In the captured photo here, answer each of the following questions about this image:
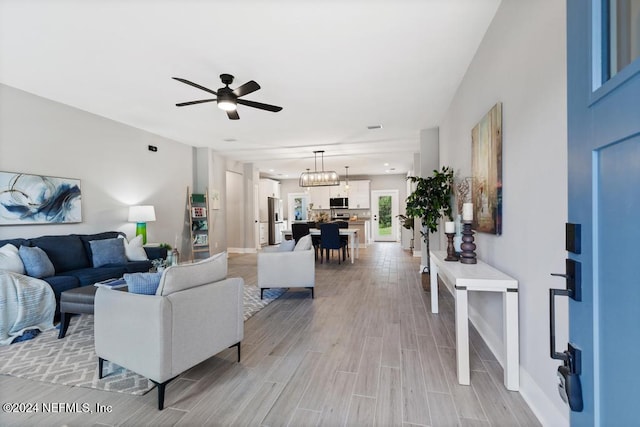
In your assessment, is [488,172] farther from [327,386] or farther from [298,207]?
[298,207]

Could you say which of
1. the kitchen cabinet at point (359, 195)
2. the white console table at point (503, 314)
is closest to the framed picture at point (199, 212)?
the kitchen cabinet at point (359, 195)

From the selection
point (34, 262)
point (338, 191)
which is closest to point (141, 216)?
point (34, 262)

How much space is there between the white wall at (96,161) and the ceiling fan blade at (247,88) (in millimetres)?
3034

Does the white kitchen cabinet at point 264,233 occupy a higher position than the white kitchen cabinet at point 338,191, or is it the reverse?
the white kitchen cabinet at point 338,191

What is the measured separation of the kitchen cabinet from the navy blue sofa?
7934mm

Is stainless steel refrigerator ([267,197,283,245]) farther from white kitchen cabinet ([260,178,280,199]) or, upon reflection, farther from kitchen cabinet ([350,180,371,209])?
Answer: kitchen cabinet ([350,180,371,209])

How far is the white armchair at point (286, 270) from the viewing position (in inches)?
164

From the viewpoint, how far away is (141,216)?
16.9ft

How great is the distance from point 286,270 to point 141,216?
9.78 ft

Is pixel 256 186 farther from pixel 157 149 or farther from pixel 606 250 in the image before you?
pixel 606 250

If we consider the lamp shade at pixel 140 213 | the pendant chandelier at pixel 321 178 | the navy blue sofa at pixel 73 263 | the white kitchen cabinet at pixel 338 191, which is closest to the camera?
the navy blue sofa at pixel 73 263

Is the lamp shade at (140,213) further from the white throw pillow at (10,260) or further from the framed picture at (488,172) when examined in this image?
the framed picture at (488,172)

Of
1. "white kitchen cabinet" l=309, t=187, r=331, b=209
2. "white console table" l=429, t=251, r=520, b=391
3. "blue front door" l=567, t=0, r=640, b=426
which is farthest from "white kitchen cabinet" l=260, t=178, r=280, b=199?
"blue front door" l=567, t=0, r=640, b=426

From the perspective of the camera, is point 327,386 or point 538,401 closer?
point 538,401
